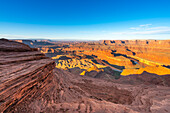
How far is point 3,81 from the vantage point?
424 centimetres

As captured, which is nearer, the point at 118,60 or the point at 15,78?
the point at 15,78

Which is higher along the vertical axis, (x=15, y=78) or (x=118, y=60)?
(x=15, y=78)

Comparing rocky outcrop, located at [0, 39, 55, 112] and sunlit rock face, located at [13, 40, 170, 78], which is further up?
rocky outcrop, located at [0, 39, 55, 112]

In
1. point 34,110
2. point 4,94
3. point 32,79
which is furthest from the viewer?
point 32,79

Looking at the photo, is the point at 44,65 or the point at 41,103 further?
the point at 44,65

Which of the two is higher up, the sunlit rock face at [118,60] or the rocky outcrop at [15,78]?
the rocky outcrop at [15,78]

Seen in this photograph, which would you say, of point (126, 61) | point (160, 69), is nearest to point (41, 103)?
point (160, 69)

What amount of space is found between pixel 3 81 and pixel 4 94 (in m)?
0.71

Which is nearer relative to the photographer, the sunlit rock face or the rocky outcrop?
the rocky outcrop

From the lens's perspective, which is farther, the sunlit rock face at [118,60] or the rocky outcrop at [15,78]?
the sunlit rock face at [118,60]

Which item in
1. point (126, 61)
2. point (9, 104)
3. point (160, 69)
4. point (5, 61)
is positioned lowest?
point (126, 61)

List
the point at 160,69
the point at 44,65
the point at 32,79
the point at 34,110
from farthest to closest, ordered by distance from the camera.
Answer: the point at 160,69 → the point at 44,65 → the point at 32,79 → the point at 34,110

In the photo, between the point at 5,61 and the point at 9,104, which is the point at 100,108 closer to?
the point at 9,104

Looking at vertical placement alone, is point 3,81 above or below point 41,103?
above
